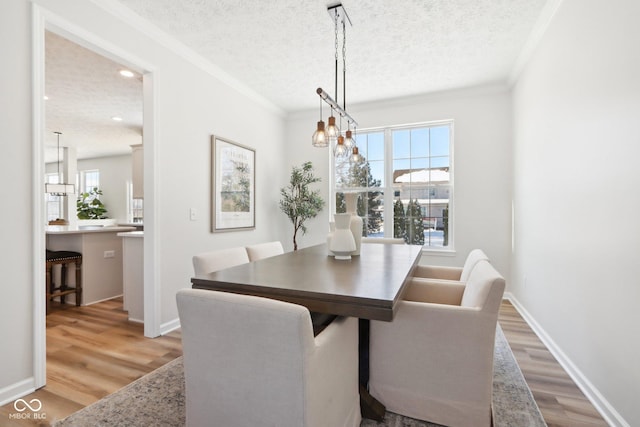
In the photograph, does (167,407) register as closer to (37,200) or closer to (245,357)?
(245,357)

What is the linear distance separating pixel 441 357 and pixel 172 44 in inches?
130

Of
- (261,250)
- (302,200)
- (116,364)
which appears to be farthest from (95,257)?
(302,200)

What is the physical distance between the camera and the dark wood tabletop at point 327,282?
1171 millimetres

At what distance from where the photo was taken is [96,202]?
25.7ft

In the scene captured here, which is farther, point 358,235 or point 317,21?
point 317,21

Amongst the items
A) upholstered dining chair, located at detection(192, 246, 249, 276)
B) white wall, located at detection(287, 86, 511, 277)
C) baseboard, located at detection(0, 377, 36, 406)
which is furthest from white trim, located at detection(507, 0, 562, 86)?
baseboard, located at detection(0, 377, 36, 406)

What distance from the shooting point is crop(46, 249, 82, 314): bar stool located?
3.45 metres

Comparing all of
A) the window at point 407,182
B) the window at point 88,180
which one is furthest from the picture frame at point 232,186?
the window at point 88,180

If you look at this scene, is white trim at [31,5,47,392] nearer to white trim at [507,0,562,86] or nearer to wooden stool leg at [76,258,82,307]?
wooden stool leg at [76,258,82,307]

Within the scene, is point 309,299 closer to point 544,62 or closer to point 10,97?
point 10,97

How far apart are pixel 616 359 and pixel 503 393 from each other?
1.93 feet

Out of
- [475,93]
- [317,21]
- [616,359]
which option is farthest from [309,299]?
[475,93]

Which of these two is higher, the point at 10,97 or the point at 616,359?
the point at 10,97

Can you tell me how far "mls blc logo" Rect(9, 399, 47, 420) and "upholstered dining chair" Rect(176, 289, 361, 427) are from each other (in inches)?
42.6
